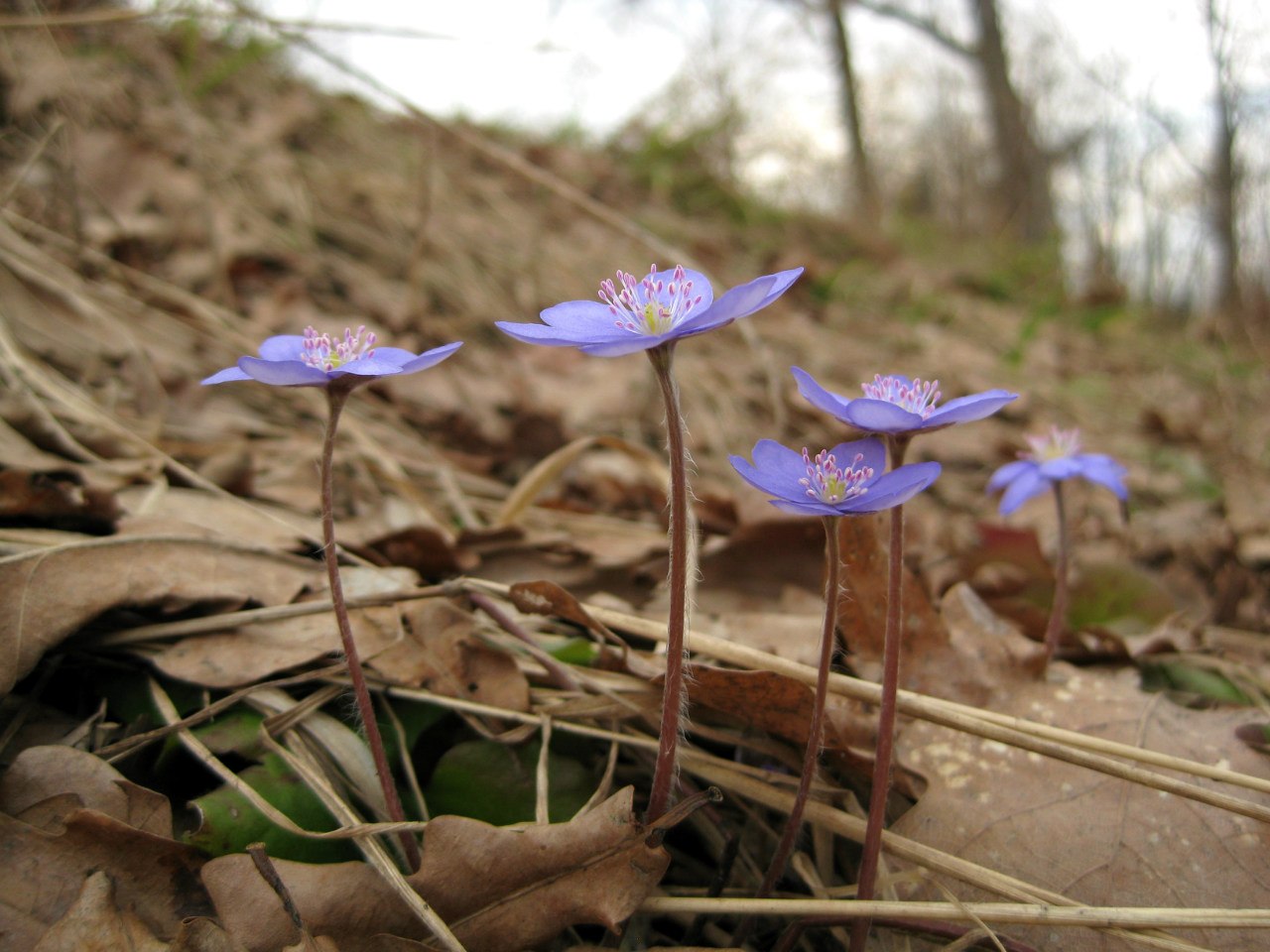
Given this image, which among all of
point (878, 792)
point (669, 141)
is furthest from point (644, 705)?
point (669, 141)

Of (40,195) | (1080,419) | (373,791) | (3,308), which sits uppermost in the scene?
(40,195)

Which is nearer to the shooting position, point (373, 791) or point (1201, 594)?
point (373, 791)

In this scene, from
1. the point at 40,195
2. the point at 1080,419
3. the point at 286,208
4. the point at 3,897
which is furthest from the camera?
the point at 1080,419

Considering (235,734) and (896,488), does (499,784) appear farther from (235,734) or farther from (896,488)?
(896,488)

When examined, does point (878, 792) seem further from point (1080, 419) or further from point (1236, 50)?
point (1236, 50)

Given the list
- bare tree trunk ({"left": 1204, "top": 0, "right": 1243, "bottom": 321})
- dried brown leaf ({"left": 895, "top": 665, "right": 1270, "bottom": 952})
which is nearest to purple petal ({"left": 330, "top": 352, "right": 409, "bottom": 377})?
dried brown leaf ({"left": 895, "top": 665, "right": 1270, "bottom": 952})

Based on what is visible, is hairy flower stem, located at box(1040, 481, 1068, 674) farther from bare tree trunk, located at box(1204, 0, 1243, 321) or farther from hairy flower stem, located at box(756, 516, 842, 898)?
bare tree trunk, located at box(1204, 0, 1243, 321)

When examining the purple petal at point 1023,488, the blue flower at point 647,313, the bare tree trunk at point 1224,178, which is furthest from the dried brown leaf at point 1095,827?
the bare tree trunk at point 1224,178
